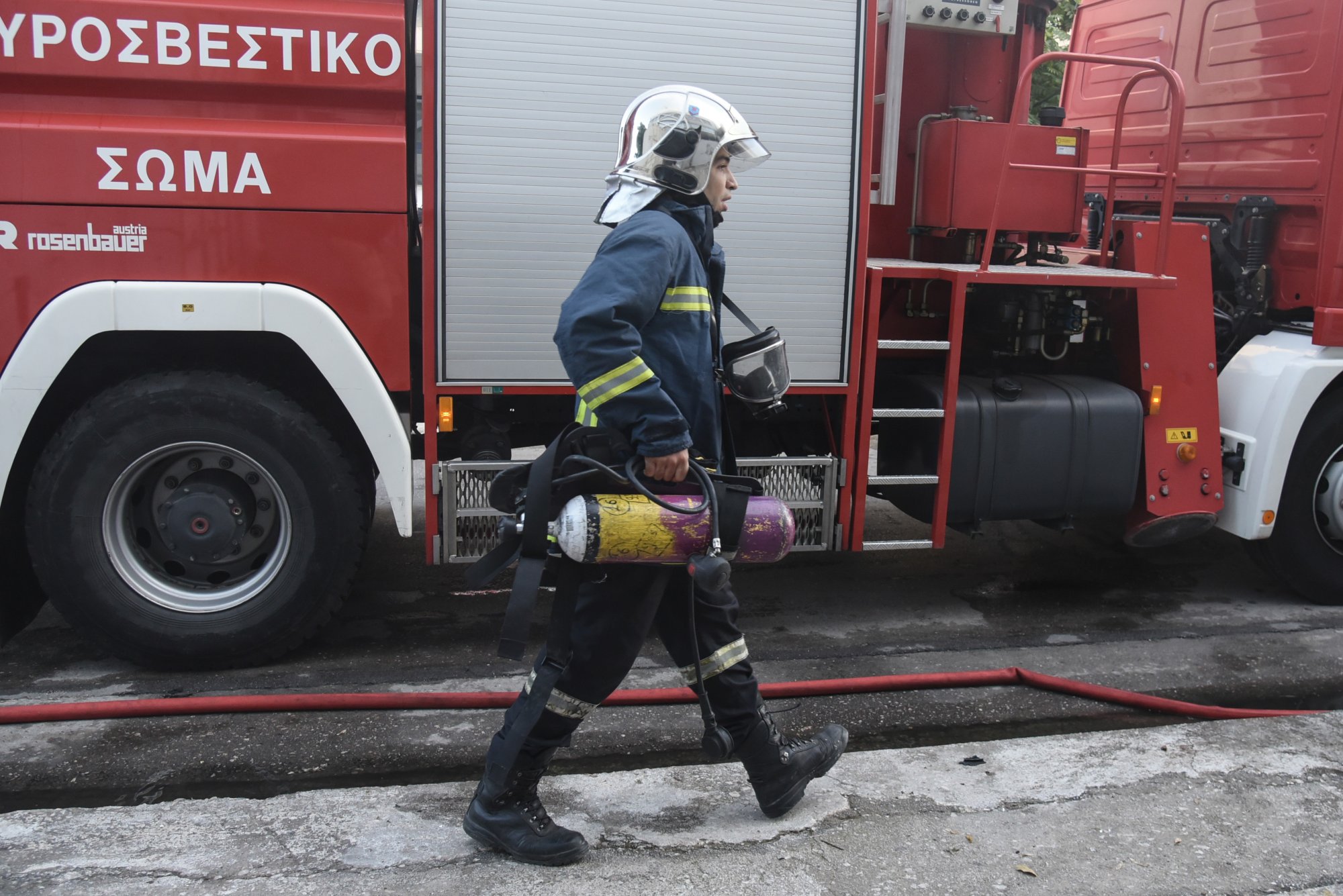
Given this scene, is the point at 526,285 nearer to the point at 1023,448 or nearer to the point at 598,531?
the point at 598,531

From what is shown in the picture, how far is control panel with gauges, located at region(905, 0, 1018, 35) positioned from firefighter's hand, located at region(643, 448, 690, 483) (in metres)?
2.75

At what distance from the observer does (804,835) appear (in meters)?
3.01

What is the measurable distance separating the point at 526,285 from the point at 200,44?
129cm

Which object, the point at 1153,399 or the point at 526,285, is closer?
the point at 526,285

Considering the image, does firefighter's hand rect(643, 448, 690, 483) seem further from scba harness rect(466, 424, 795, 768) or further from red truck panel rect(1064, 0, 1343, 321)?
red truck panel rect(1064, 0, 1343, 321)

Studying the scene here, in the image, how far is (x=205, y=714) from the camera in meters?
3.68

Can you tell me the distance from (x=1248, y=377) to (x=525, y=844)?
3.82 m

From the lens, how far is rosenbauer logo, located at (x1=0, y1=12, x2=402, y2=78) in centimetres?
357

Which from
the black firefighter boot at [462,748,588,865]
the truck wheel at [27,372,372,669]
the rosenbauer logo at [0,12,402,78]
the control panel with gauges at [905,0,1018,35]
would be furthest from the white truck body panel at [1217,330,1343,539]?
the rosenbauer logo at [0,12,402,78]

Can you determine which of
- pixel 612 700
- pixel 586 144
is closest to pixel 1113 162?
pixel 586 144

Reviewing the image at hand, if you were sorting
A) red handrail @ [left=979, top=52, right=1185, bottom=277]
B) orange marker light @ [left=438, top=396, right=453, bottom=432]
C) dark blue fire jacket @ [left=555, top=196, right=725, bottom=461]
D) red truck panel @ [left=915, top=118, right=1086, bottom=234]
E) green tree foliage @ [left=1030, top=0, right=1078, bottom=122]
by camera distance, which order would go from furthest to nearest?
green tree foliage @ [left=1030, top=0, right=1078, bottom=122], red truck panel @ [left=915, top=118, right=1086, bottom=234], red handrail @ [left=979, top=52, right=1185, bottom=277], orange marker light @ [left=438, top=396, right=453, bottom=432], dark blue fire jacket @ [left=555, top=196, right=725, bottom=461]

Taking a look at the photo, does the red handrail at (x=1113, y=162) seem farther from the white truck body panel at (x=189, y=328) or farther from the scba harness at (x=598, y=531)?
the white truck body panel at (x=189, y=328)

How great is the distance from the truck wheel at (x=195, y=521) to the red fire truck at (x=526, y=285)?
0.01 metres

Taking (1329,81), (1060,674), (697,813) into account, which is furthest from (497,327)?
(1329,81)
